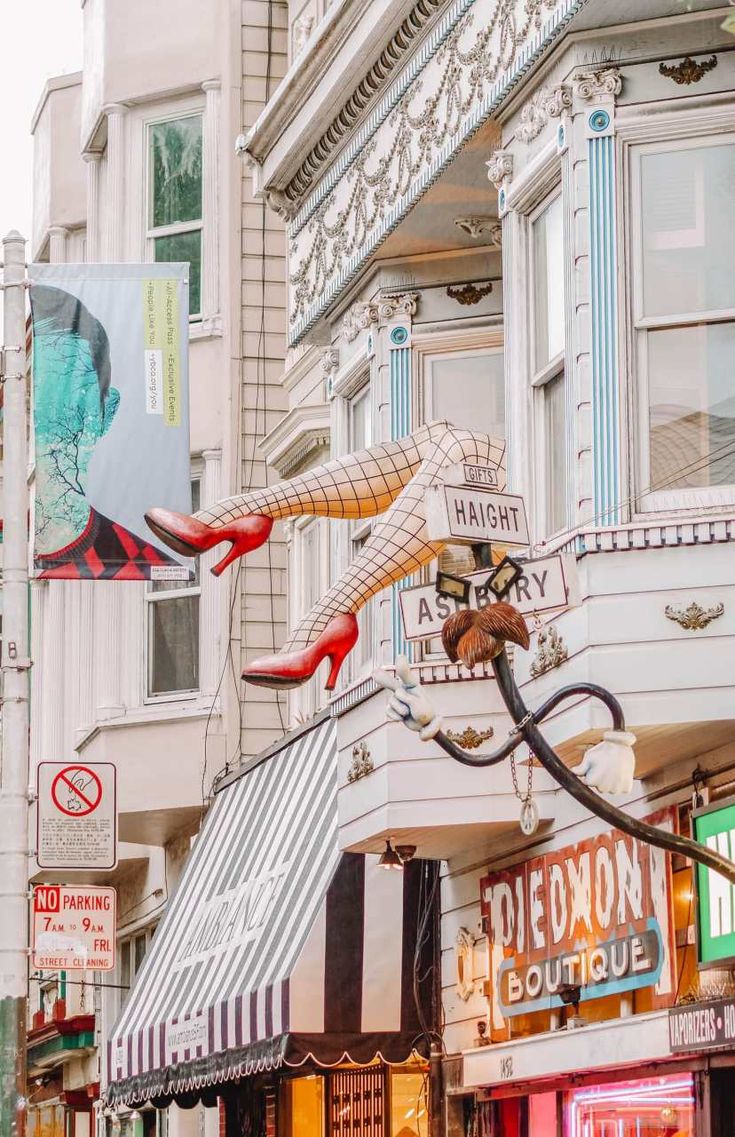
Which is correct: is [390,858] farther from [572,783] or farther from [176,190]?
[176,190]

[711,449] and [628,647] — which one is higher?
[711,449]

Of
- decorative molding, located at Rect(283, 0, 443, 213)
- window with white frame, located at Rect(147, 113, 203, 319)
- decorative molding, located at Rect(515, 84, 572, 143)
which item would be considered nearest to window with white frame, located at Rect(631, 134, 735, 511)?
decorative molding, located at Rect(515, 84, 572, 143)

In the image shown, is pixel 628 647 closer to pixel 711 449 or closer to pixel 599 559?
pixel 599 559

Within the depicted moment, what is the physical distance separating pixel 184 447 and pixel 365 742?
18.6 ft

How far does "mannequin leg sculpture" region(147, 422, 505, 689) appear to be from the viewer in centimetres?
1214

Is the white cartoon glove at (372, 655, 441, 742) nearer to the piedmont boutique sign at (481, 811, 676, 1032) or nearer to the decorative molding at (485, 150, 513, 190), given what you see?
the piedmont boutique sign at (481, 811, 676, 1032)

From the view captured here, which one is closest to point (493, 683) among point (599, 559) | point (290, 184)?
point (599, 559)

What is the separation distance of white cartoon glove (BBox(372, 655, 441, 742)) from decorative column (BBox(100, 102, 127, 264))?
55.6ft

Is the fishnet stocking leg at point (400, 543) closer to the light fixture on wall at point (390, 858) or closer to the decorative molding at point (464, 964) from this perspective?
the light fixture on wall at point (390, 858)

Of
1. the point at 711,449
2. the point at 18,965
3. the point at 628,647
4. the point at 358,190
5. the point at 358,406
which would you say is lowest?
the point at 18,965

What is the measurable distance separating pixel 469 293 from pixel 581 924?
4.95 meters

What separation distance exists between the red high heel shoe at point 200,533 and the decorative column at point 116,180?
1196cm

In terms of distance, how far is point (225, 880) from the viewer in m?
18.6

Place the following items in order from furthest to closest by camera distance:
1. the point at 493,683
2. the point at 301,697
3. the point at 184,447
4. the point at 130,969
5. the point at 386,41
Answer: the point at 130,969
the point at 301,697
the point at 184,447
the point at 386,41
the point at 493,683
